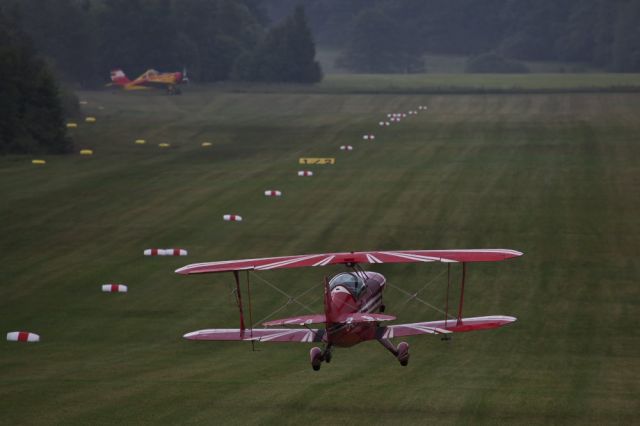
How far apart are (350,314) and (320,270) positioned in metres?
23.9

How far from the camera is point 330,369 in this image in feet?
115

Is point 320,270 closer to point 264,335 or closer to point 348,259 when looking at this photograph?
point 264,335

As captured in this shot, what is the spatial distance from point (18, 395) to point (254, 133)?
3040 inches

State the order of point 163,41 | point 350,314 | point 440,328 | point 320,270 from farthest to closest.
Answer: point 163,41, point 320,270, point 440,328, point 350,314

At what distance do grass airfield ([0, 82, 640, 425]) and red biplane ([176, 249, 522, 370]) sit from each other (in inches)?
70.4

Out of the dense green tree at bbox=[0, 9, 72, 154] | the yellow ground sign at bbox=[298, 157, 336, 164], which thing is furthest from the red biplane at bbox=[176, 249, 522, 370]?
the dense green tree at bbox=[0, 9, 72, 154]

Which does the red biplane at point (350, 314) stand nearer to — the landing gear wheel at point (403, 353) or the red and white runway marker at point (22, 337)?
the landing gear wheel at point (403, 353)

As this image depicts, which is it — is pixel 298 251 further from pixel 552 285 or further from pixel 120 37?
pixel 120 37

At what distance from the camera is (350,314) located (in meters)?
27.2

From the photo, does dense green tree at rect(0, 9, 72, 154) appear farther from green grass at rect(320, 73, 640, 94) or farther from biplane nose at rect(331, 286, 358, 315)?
biplane nose at rect(331, 286, 358, 315)

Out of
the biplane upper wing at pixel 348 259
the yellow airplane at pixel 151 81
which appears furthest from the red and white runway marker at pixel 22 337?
the yellow airplane at pixel 151 81

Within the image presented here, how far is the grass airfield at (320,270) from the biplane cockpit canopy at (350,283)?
299cm

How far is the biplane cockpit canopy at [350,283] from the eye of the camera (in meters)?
27.9

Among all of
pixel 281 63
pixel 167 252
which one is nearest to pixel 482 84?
pixel 281 63
